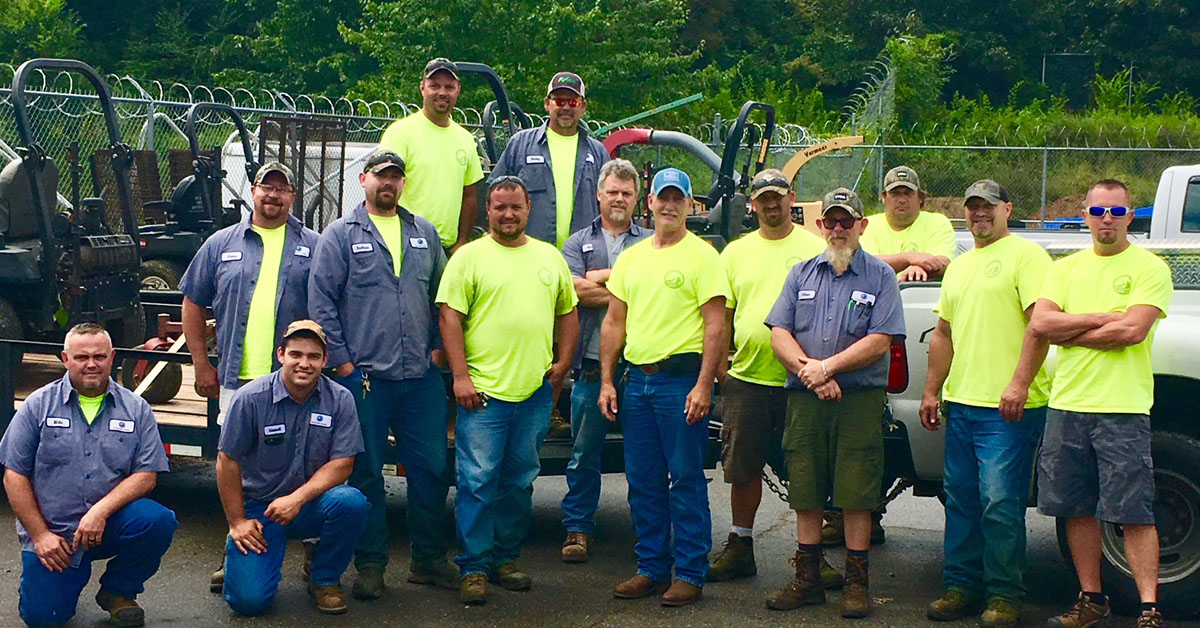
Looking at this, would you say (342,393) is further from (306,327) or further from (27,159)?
(27,159)

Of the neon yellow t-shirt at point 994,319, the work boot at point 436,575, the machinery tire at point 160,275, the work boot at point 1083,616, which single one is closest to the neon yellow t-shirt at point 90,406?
the work boot at point 436,575

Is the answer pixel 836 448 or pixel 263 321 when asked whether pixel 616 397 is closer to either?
pixel 836 448

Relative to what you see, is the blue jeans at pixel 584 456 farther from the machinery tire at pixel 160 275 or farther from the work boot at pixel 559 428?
the machinery tire at pixel 160 275

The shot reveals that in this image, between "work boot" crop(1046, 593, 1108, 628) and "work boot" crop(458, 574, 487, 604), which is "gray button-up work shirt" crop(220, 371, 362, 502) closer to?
"work boot" crop(458, 574, 487, 604)

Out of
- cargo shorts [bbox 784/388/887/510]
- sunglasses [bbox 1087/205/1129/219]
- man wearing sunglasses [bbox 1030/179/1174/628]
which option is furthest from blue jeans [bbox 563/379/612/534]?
sunglasses [bbox 1087/205/1129/219]

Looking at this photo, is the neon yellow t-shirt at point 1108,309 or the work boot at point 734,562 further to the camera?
the work boot at point 734,562

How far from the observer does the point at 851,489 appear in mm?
5875

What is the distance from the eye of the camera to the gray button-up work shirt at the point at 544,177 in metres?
7.15

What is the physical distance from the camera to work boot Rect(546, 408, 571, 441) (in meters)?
7.11

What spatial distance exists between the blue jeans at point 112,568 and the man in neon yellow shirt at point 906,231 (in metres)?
3.62

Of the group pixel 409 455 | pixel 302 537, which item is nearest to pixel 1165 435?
pixel 409 455

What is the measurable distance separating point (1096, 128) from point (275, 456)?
26.1 m

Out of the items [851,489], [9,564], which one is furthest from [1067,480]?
[9,564]

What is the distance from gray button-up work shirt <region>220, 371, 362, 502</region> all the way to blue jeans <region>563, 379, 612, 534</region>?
3.82 feet
